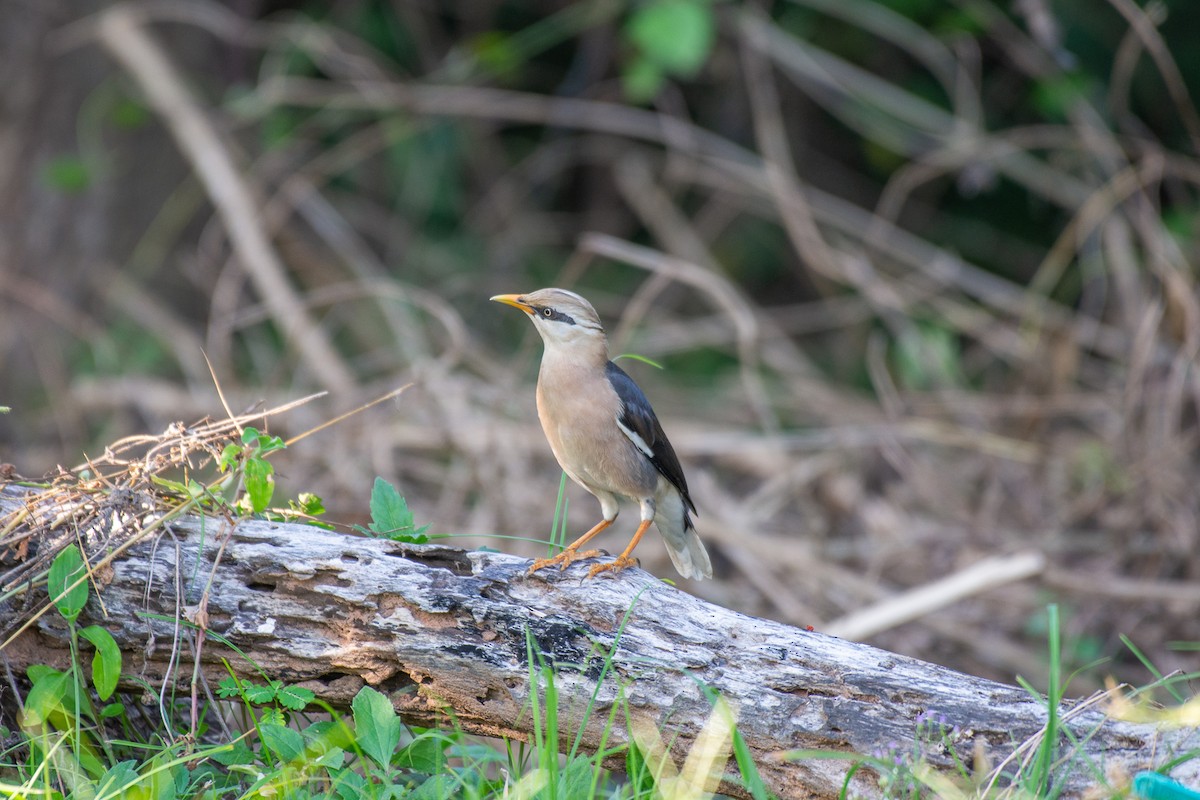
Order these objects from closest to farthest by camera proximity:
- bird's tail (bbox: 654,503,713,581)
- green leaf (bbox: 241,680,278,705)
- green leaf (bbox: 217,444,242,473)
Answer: green leaf (bbox: 241,680,278,705) < green leaf (bbox: 217,444,242,473) < bird's tail (bbox: 654,503,713,581)

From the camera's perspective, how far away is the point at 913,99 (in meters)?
9.19

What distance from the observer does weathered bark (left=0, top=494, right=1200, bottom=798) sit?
301 centimetres

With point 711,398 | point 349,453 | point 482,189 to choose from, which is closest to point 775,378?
point 711,398

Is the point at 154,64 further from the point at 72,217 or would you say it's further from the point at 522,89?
the point at 522,89

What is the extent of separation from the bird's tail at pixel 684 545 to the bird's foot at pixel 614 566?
100cm

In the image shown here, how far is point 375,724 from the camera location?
299 centimetres

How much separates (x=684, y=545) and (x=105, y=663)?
2.40 m

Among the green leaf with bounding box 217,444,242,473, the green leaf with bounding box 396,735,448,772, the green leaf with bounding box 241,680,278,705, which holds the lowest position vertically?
the green leaf with bounding box 396,735,448,772

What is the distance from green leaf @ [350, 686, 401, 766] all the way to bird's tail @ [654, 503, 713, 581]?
185cm

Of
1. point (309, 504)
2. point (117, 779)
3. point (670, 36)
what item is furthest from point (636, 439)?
point (670, 36)

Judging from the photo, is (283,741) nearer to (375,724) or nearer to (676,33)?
(375,724)

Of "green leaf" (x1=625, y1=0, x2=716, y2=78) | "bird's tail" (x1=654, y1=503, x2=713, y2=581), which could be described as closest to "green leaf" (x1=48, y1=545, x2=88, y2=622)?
"bird's tail" (x1=654, y1=503, x2=713, y2=581)

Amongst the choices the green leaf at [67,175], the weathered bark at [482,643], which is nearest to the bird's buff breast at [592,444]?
the weathered bark at [482,643]

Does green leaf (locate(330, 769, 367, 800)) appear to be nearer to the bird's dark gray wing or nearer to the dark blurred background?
the bird's dark gray wing
